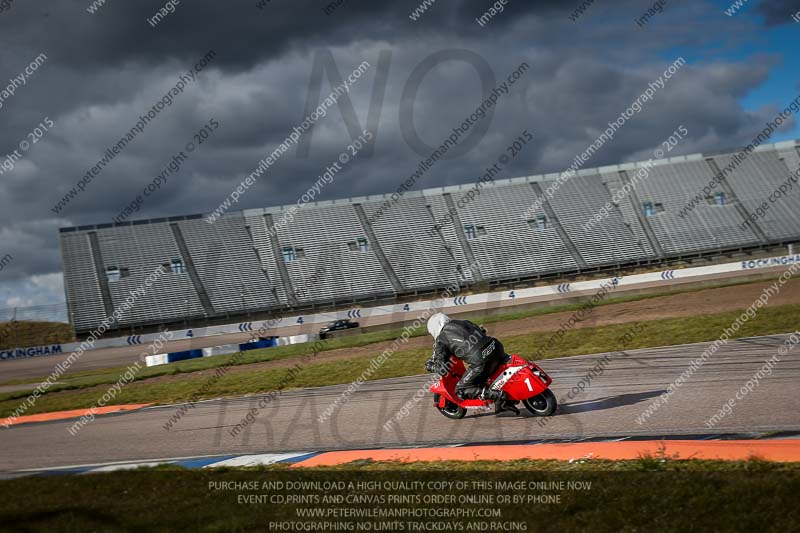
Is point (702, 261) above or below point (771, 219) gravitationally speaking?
below

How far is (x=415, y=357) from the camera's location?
1806 cm

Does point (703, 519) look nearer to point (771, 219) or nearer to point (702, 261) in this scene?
point (702, 261)

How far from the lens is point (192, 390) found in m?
18.0

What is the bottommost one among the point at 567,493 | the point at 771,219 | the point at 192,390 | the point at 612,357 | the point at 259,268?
the point at 567,493

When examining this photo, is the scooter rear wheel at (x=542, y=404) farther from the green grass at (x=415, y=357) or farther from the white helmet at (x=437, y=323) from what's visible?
the green grass at (x=415, y=357)

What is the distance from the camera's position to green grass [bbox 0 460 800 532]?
4.64m

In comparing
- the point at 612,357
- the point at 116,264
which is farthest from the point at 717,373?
the point at 116,264

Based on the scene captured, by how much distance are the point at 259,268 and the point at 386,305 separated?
1152 cm

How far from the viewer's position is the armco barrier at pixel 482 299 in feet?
125

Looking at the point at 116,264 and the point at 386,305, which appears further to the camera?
the point at 116,264

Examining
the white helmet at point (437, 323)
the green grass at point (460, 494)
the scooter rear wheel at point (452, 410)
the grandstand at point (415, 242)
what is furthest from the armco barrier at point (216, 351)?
the green grass at point (460, 494)

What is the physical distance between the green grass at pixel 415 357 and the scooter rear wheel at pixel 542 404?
6.55m

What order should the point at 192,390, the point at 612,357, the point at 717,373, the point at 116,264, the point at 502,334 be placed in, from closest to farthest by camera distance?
the point at 717,373 < the point at 612,357 < the point at 192,390 < the point at 502,334 < the point at 116,264

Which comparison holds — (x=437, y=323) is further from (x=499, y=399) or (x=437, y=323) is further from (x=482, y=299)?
(x=482, y=299)
